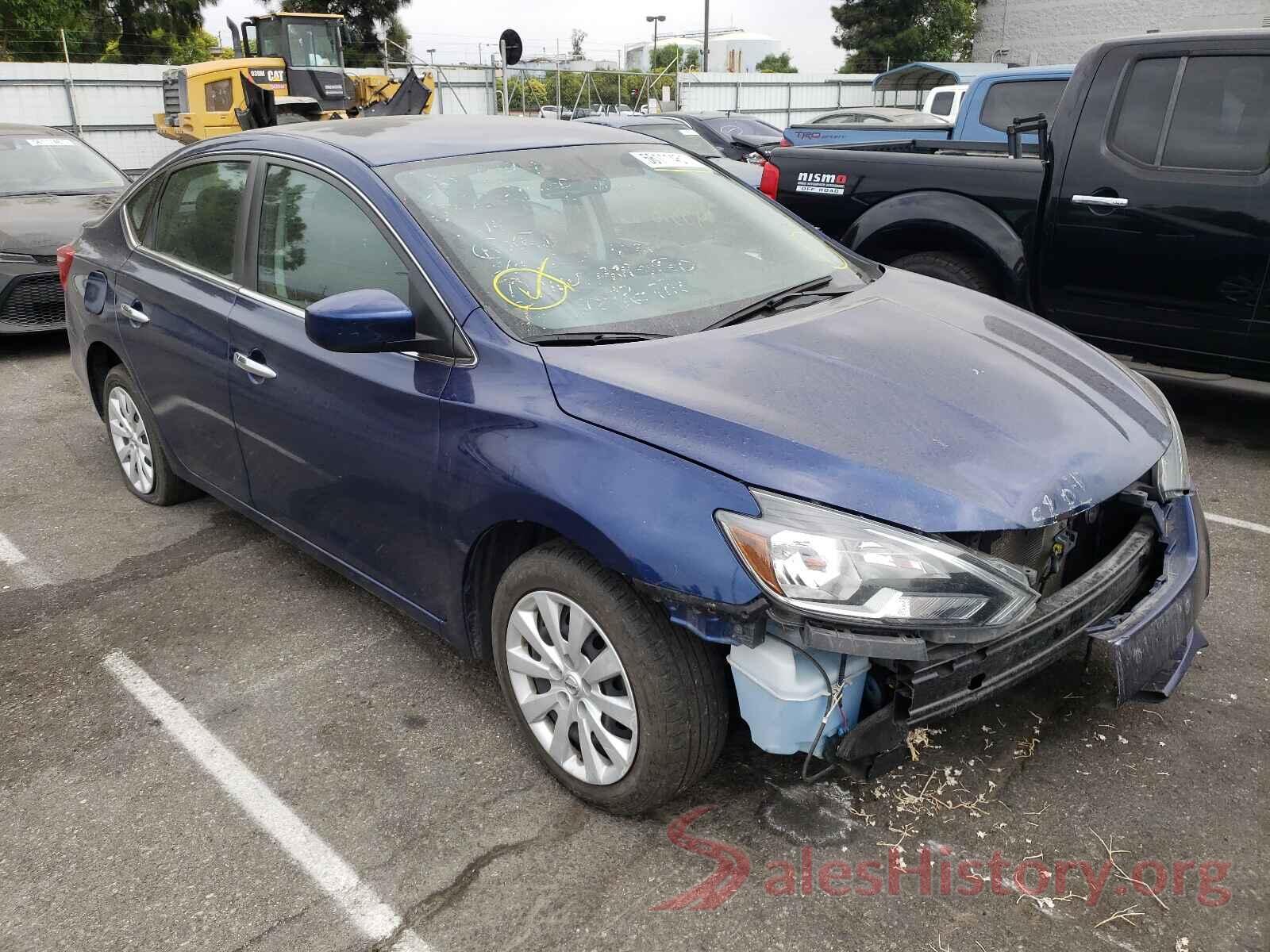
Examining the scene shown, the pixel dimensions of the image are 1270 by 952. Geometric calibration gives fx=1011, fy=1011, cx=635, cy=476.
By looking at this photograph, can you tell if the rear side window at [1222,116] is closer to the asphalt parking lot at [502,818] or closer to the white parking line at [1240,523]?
the white parking line at [1240,523]

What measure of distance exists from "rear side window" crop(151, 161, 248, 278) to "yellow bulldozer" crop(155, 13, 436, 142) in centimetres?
1278

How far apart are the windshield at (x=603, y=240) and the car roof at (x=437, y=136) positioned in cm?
7

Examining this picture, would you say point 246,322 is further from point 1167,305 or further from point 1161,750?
point 1167,305

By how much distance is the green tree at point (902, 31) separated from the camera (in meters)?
38.2

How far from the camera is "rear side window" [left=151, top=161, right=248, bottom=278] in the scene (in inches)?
139

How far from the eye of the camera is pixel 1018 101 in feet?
30.2

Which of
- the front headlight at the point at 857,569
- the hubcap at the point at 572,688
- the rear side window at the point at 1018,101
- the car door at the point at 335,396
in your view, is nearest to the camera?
the front headlight at the point at 857,569

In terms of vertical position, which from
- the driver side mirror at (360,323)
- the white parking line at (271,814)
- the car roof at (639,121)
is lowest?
the white parking line at (271,814)

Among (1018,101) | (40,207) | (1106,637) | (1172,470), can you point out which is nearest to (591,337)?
(1106,637)

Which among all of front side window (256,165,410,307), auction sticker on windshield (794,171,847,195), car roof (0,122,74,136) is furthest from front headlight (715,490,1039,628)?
car roof (0,122,74,136)

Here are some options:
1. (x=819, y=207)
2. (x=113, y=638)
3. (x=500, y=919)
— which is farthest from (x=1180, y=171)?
(x=113, y=638)

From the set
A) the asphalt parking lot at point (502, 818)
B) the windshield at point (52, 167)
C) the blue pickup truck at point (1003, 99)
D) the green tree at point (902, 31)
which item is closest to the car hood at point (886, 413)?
the asphalt parking lot at point (502, 818)

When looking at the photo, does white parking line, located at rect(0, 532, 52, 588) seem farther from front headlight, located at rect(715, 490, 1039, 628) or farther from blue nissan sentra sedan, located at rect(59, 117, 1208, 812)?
front headlight, located at rect(715, 490, 1039, 628)

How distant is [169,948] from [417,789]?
68 cm
